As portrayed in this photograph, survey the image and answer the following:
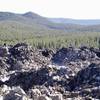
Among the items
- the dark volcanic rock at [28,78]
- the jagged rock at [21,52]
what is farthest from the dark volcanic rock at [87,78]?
the jagged rock at [21,52]

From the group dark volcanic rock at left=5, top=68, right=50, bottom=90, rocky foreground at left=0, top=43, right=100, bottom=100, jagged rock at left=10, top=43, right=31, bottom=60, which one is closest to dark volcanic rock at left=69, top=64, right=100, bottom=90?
rocky foreground at left=0, top=43, right=100, bottom=100

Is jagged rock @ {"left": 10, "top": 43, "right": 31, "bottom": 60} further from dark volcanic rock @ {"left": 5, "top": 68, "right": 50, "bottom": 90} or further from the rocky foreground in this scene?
dark volcanic rock @ {"left": 5, "top": 68, "right": 50, "bottom": 90}

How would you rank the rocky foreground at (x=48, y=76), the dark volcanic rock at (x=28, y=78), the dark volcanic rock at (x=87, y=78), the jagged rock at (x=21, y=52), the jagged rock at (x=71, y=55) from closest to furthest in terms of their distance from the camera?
1. the rocky foreground at (x=48, y=76)
2. the dark volcanic rock at (x=87, y=78)
3. the dark volcanic rock at (x=28, y=78)
4. the jagged rock at (x=21, y=52)
5. the jagged rock at (x=71, y=55)

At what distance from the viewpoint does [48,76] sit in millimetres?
69250

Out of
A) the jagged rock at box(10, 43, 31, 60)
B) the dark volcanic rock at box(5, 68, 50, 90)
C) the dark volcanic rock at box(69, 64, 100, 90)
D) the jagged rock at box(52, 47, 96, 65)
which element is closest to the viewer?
the dark volcanic rock at box(69, 64, 100, 90)

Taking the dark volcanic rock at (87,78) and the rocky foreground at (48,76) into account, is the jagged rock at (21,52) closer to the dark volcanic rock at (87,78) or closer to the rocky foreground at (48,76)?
the rocky foreground at (48,76)

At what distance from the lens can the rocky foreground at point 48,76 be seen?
50.5 m

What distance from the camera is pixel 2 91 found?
51219 mm

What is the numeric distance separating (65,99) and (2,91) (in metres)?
8.23

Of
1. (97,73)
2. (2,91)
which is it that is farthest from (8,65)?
(2,91)

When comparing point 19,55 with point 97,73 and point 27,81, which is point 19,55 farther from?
point 97,73

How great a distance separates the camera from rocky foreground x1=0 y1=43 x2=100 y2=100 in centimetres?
5047

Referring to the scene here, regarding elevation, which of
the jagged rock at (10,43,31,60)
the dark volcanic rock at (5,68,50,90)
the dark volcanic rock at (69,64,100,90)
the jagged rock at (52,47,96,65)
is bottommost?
the jagged rock at (52,47,96,65)

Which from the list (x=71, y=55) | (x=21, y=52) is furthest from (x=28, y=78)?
(x=71, y=55)
